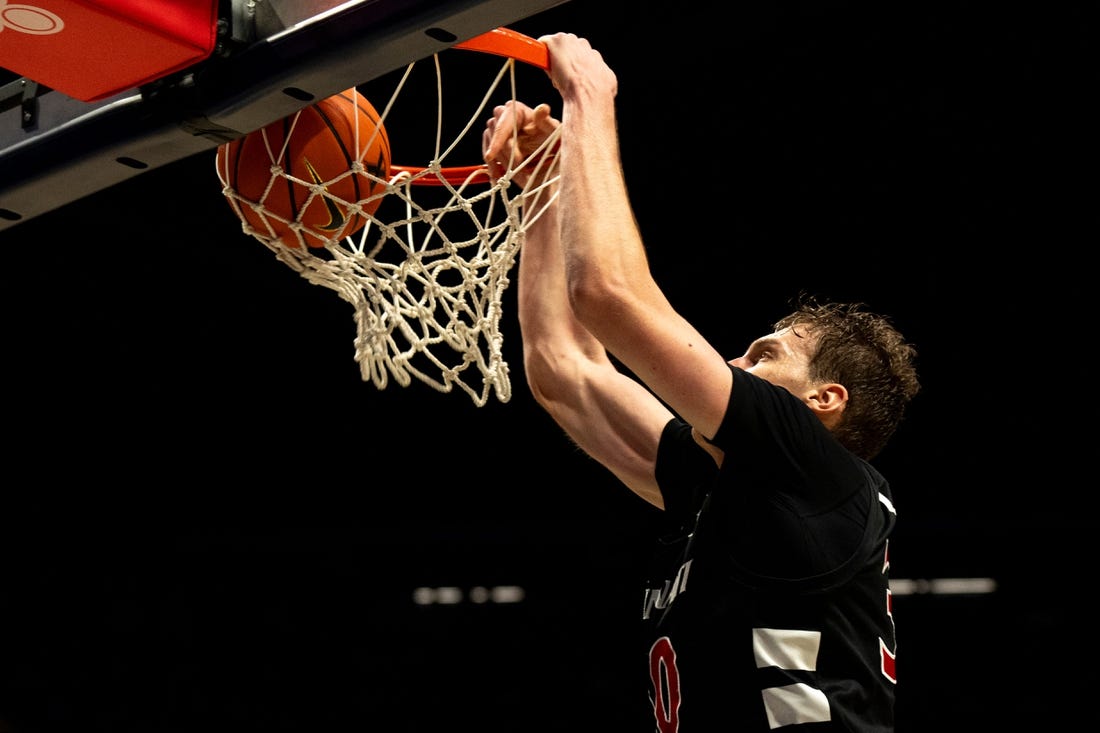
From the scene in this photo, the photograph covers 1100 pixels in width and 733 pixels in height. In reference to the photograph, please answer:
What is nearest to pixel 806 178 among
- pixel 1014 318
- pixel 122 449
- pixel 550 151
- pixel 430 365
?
pixel 1014 318

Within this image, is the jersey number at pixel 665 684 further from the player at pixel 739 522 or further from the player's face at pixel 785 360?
the player's face at pixel 785 360

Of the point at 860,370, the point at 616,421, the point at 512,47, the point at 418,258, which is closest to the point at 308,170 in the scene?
the point at 418,258

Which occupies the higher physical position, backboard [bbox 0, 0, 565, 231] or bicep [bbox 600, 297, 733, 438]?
backboard [bbox 0, 0, 565, 231]

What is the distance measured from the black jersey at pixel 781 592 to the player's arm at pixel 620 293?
0.05m

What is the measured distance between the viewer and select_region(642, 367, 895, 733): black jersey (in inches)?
61.3

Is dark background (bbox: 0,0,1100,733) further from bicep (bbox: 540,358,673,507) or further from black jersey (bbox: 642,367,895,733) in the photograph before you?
black jersey (bbox: 642,367,895,733)

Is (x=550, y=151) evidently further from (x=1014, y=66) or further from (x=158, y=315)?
(x=158, y=315)

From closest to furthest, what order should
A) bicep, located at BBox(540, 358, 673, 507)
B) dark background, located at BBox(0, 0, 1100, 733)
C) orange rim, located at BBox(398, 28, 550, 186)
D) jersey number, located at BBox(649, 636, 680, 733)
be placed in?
jersey number, located at BBox(649, 636, 680, 733)
orange rim, located at BBox(398, 28, 550, 186)
bicep, located at BBox(540, 358, 673, 507)
dark background, located at BBox(0, 0, 1100, 733)

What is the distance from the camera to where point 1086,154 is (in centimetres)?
398

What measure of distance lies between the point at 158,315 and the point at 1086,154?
375 cm

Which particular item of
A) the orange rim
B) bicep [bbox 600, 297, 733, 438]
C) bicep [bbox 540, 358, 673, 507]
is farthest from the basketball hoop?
bicep [bbox 600, 297, 733, 438]

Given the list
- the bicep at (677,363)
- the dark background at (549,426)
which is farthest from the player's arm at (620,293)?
the dark background at (549,426)

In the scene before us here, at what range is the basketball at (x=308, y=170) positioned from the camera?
1859 millimetres

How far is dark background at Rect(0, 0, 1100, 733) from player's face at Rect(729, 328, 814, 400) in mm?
1875
